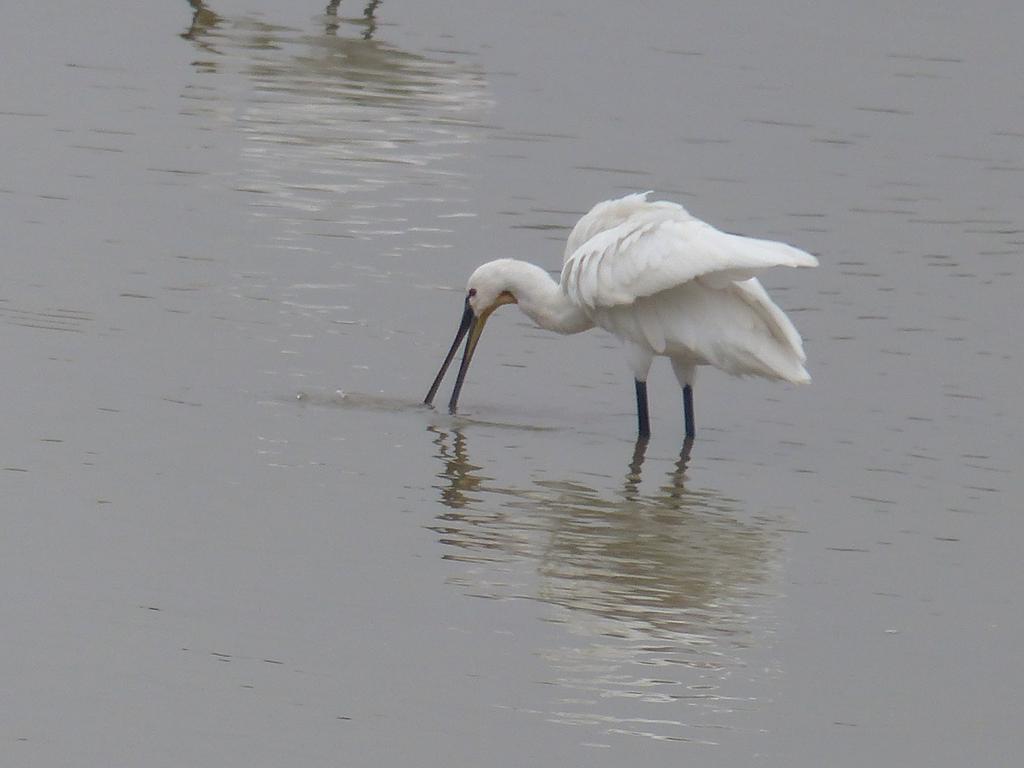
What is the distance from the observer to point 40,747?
6.17 metres

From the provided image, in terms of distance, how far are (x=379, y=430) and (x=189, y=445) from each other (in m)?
1.07

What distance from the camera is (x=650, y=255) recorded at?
10.3 metres

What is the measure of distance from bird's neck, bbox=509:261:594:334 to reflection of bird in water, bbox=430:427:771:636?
118 centimetres

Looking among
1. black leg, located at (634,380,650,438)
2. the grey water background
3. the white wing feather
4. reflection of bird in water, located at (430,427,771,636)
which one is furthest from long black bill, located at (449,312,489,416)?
reflection of bird in water, located at (430,427,771,636)

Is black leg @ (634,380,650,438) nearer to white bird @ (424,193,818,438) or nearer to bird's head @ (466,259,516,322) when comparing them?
white bird @ (424,193,818,438)

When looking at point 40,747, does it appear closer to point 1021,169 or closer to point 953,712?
point 953,712

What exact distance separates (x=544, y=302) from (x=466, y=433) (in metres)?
1.04

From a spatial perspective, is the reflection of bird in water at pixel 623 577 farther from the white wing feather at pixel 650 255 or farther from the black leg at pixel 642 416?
the white wing feather at pixel 650 255

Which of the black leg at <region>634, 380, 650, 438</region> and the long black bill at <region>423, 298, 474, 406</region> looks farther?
the long black bill at <region>423, 298, 474, 406</region>

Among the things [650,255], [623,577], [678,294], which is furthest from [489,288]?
[623,577]

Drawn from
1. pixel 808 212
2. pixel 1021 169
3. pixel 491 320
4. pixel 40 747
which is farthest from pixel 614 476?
pixel 1021 169

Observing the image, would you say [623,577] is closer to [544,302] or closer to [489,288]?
[544,302]

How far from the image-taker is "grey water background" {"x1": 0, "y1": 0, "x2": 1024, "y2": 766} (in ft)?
22.4

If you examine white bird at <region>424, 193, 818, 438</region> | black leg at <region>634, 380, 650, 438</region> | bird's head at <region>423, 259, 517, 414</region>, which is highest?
white bird at <region>424, 193, 818, 438</region>
